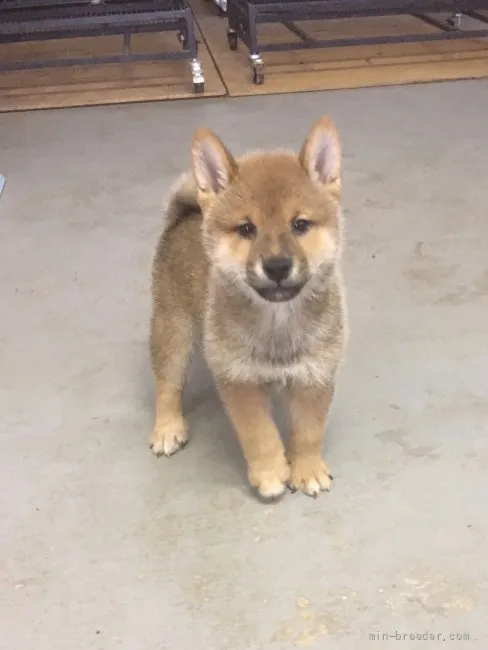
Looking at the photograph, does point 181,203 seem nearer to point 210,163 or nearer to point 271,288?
point 210,163

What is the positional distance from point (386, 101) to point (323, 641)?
265 cm

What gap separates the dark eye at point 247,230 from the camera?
127 cm

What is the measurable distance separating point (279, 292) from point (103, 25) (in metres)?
2.77

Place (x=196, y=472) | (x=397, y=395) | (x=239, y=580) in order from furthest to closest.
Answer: (x=397, y=395) → (x=196, y=472) → (x=239, y=580)

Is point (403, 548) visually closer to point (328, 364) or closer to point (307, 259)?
point (328, 364)

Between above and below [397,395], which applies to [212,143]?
above

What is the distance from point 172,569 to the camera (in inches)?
51.5

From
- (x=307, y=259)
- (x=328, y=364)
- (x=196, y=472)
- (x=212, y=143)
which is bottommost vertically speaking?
(x=196, y=472)

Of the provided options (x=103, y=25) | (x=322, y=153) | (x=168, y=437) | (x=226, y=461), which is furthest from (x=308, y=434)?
(x=103, y=25)

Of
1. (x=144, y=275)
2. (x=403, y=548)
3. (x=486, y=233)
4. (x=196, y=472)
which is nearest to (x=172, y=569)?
(x=196, y=472)

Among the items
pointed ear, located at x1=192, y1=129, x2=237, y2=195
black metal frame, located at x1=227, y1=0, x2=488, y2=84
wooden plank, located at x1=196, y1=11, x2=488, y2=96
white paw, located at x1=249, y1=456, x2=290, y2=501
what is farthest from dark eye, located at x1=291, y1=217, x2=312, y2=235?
black metal frame, located at x1=227, y1=0, x2=488, y2=84

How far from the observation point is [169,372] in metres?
1.57

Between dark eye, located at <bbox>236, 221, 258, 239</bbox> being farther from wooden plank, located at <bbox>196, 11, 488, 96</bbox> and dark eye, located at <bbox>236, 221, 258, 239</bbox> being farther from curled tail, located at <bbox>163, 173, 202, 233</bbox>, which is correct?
wooden plank, located at <bbox>196, 11, 488, 96</bbox>

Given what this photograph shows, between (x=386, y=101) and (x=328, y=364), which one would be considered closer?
(x=328, y=364)
